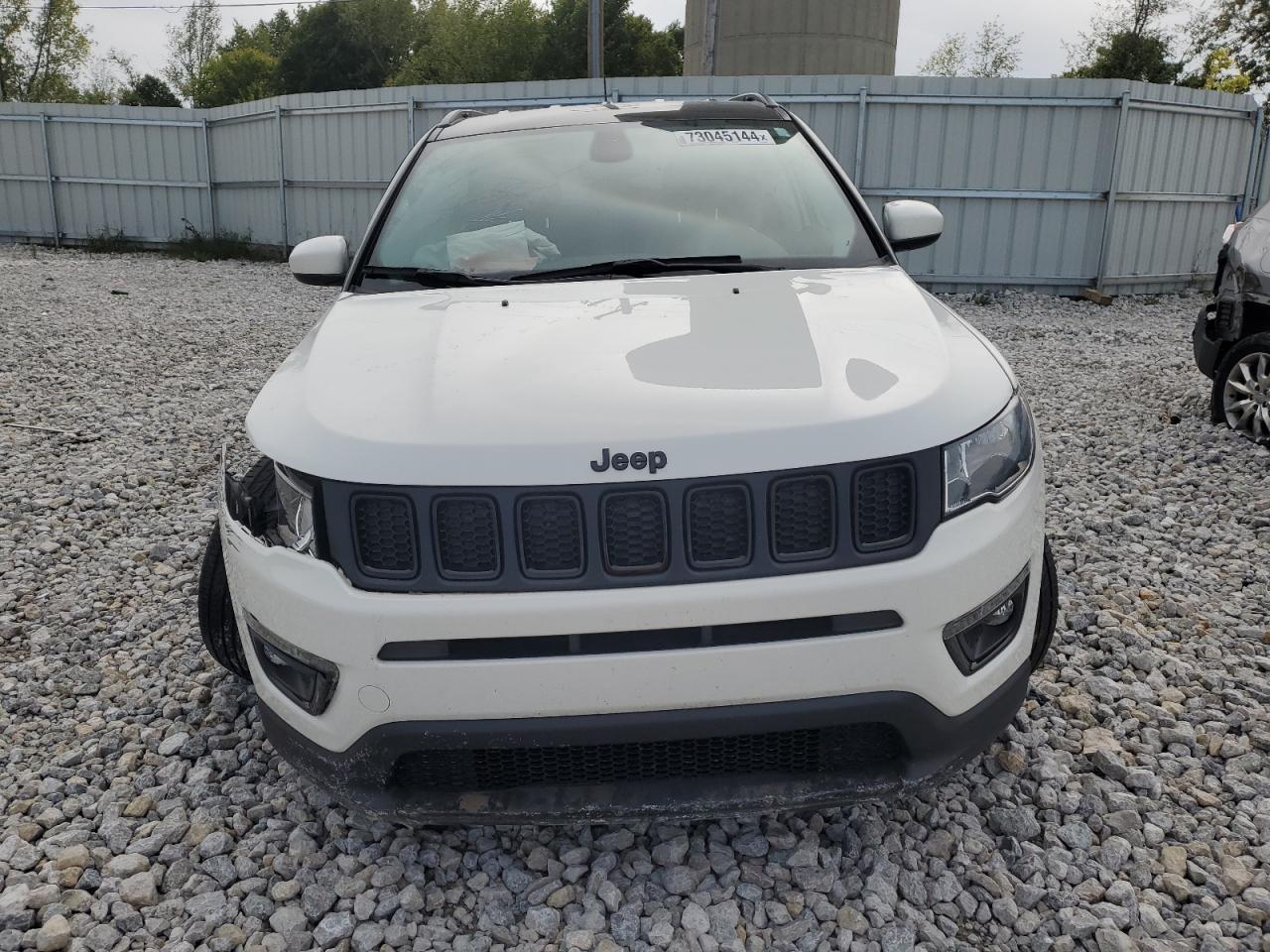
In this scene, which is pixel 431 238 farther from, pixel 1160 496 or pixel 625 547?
pixel 1160 496

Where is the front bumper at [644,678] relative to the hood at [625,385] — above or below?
below

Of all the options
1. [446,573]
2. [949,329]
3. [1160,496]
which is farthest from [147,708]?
[1160,496]

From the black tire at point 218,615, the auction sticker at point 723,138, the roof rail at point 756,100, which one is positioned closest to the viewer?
the black tire at point 218,615

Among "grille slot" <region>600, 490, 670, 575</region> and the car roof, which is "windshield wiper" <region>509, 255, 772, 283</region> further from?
"grille slot" <region>600, 490, 670, 575</region>

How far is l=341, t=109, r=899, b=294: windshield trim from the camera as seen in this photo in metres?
3.02

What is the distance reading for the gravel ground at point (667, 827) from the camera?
2088 mm

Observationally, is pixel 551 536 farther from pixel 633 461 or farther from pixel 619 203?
pixel 619 203

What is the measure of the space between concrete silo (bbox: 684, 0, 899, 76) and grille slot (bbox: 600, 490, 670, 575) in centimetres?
2599

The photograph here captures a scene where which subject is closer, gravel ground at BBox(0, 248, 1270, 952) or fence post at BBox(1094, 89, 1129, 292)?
gravel ground at BBox(0, 248, 1270, 952)

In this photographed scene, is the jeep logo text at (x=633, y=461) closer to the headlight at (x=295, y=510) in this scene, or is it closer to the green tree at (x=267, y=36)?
the headlight at (x=295, y=510)

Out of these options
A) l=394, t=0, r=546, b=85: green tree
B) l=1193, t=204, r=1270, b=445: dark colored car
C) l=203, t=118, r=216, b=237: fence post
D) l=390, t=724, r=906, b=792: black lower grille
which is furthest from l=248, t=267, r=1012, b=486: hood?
l=394, t=0, r=546, b=85: green tree

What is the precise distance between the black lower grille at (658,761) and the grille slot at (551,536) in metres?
0.39

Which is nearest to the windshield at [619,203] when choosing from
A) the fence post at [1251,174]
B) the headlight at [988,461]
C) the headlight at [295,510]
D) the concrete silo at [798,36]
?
the headlight at [988,461]

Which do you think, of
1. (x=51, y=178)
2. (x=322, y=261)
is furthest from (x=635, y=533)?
(x=51, y=178)
